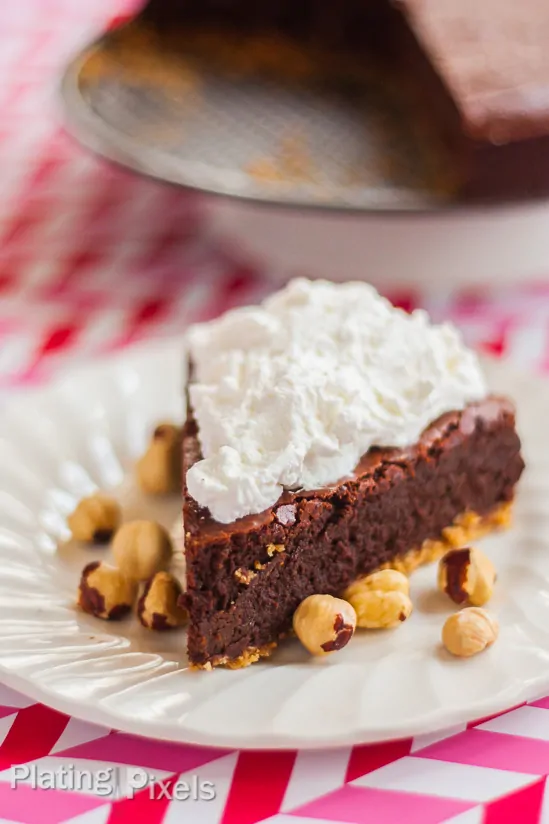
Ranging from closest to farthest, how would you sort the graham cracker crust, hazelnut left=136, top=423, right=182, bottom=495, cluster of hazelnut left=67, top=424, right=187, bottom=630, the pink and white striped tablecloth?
the pink and white striped tablecloth, cluster of hazelnut left=67, top=424, right=187, bottom=630, the graham cracker crust, hazelnut left=136, top=423, right=182, bottom=495

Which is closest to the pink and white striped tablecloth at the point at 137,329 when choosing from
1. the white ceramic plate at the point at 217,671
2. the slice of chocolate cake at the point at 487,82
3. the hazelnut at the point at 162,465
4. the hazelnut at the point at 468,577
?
the white ceramic plate at the point at 217,671

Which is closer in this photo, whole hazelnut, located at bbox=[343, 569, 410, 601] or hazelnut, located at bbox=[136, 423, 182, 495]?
whole hazelnut, located at bbox=[343, 569, 410, 601]

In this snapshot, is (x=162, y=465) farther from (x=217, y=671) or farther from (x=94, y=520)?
(x=217, y=671)

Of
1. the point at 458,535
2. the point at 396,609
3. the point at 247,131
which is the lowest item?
the point at 458,535

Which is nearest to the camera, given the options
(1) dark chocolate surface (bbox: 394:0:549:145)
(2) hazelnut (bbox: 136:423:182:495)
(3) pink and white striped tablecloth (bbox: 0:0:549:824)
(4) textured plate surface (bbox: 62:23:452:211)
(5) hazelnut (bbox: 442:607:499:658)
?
(3) pink and white striped tablecloth (bbox: 0:0:549:824)

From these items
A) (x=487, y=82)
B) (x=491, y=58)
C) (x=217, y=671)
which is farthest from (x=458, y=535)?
Result: (x=491, y=58)

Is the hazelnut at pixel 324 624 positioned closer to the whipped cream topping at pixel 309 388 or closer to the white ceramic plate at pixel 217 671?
the white ceramic plate at pixel 217 671

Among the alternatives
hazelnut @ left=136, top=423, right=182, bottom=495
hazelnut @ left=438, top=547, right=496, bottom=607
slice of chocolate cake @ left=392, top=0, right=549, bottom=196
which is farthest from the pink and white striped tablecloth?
hazelnut @ left=136, top=423, right=182, bottom=495

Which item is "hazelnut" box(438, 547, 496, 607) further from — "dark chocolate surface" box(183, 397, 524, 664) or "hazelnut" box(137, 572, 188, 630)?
"hazelnut" box(137, 572, 188, 630)
